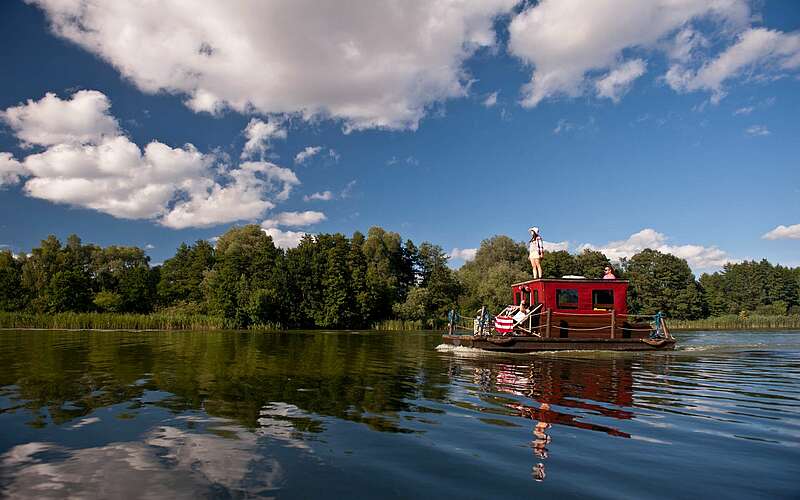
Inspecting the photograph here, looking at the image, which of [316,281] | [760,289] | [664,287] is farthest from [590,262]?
[760,289]

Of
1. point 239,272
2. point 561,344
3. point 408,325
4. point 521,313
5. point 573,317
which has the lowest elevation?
point 408,325

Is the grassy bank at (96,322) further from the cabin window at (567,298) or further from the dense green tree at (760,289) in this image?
the dense green tree at (760,289)

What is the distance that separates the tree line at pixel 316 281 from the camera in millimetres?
65500

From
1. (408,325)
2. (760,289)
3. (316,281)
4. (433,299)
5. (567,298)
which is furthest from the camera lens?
(760,289)

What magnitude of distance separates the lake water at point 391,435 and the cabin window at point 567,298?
10.3 metres

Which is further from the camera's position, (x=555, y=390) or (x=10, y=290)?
(x=10, y=290)

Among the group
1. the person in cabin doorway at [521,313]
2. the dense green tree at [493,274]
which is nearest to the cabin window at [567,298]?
the person in cabin doorway at [521,313]

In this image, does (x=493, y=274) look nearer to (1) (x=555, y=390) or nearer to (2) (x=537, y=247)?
(2) (x=537, y=247)

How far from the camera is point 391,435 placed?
6570 mm

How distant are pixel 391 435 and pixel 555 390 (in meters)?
5.43

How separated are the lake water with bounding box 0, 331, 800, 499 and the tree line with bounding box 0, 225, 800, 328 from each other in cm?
5037

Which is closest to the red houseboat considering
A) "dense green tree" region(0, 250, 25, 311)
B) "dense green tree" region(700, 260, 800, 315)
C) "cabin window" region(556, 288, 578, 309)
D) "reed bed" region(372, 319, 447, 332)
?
"cabin window" region(556, 288, 578, 309)

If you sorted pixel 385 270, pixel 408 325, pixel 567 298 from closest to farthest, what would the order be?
pixel 567 298, pixel 408 325, pixel 385 270

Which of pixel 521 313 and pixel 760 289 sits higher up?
pixel 760 289
